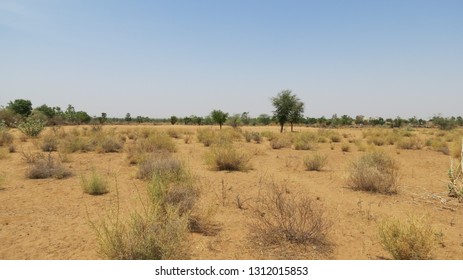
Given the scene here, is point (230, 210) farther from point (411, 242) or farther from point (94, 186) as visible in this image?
point (94, 186)

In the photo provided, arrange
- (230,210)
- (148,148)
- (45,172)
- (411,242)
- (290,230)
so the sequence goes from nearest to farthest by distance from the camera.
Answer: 1. (411,242)
2. (290,230)
3. (230,210)
4. (45,172)
5. (148,148)

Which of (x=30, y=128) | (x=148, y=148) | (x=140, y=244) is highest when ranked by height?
(x=30, y=128)

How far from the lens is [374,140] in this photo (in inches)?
1109

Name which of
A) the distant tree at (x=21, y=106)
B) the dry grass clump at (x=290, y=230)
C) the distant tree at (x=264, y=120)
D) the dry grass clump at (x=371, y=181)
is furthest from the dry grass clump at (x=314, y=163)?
the distant tree at (x=264, y=120)

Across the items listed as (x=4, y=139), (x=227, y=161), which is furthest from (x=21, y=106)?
(x=227, y=161)

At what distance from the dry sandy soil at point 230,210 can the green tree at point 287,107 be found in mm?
31691

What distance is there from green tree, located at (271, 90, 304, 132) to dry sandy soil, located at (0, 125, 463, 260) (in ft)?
104

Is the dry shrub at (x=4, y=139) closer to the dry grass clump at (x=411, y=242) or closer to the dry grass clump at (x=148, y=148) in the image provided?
the dry grass clump at (x=148, y=148)

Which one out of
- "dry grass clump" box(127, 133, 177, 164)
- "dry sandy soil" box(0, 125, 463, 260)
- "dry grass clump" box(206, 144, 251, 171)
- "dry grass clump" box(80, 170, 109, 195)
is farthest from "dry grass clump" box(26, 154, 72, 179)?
"dry grass clump" box(206, 144, 251, 171)

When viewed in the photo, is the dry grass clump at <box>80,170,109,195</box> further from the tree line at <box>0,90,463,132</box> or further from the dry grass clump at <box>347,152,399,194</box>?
the tree line at <box>0,90,463,132</box>

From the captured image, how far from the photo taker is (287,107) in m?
45.0

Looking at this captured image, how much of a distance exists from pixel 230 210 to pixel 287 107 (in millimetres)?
38661

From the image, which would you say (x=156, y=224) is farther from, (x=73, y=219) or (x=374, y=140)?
(x=374, y=140)

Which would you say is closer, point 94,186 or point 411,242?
point 411,242
